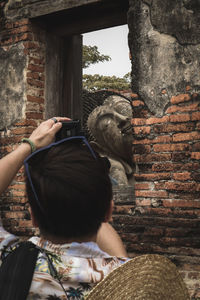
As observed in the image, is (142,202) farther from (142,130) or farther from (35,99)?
(35,99)

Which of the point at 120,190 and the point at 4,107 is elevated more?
the point at 4,107

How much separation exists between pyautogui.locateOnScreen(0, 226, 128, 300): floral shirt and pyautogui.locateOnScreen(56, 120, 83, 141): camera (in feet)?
1.61

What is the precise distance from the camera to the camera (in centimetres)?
167

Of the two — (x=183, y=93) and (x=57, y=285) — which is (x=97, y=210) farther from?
(x=183, y=93)

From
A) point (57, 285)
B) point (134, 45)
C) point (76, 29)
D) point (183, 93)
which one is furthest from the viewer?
point (76, 29)

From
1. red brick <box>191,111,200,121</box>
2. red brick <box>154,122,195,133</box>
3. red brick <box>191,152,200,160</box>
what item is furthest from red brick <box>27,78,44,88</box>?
red brick <box>191,152,200,160</box>

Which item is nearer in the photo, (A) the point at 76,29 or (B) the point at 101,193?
(B) the point at 101,193

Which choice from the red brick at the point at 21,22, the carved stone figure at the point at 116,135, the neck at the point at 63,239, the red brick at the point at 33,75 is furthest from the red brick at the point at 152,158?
the neck at the point at 63,239

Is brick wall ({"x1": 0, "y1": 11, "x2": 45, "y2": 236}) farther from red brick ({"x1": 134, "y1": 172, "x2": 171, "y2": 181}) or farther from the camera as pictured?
the camera

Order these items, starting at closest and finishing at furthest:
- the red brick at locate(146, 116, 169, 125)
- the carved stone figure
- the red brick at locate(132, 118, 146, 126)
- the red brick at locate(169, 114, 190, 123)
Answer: the red brick at locate(169, 114, 190, 123) → the red brick at locate(146, 116, 169, 125) → the red brick at locate(132, 118, 146, 126) → the carved stone figure

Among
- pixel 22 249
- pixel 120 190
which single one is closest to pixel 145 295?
pixel 22 249

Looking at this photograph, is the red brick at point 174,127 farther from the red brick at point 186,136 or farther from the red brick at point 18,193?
the red brick at point 18,193

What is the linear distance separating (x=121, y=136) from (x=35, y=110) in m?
1.13

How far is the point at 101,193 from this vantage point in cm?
126
